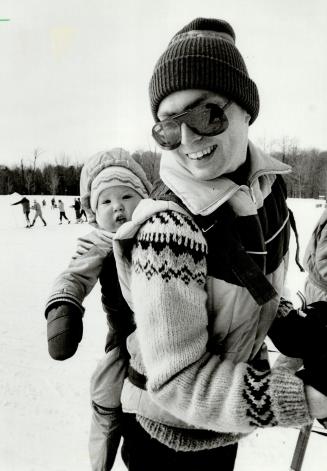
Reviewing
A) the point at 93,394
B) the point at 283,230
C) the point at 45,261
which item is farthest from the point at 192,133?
the point at 45,261

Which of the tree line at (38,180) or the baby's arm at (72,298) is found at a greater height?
the baby's arm at (72,298)

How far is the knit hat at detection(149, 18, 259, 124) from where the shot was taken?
1153mm

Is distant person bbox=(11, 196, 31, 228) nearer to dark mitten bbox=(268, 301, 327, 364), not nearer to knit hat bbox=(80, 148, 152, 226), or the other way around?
knit hat bbox=(80, 148, 152, 226)

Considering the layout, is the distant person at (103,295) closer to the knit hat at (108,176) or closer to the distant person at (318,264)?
the knit hat at (108,176)

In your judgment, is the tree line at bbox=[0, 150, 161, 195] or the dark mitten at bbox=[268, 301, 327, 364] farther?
the tree line at bbox=[0, 150, 161, 195]

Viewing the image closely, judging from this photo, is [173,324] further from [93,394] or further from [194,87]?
A: [93,394]

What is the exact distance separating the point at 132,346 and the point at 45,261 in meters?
8.77

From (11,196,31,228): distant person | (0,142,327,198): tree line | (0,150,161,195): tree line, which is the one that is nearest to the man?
(11,196,31,228): distant person

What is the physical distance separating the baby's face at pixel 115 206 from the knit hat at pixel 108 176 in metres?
0.03

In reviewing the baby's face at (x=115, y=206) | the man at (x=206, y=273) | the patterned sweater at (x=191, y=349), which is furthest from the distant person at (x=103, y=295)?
the patterned sweater at (x=191, y=349)

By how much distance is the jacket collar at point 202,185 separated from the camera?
3.61 feet

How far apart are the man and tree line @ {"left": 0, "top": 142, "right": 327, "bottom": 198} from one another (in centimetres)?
2992

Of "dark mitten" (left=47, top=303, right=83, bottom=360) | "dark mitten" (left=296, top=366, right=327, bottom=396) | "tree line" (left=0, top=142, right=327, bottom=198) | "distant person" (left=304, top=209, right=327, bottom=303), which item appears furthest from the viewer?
"tree line" (left=0, top=142, right=327, bottom=198)

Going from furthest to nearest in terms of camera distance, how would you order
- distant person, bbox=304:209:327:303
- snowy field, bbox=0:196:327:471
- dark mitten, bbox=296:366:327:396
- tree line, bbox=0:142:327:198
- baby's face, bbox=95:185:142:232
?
tree line, bbox=0:142:327:198 → snowy field, bbox=0:196:327:471 → distant person, bbox=304:209:327:303 → baby's face, bbox=95:185:142:232 → dark mitten, bbox=296:366:327:396
